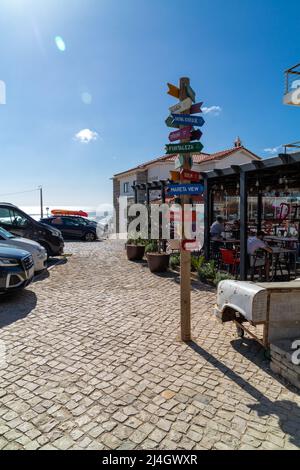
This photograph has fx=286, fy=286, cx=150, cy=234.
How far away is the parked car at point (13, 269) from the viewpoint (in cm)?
532

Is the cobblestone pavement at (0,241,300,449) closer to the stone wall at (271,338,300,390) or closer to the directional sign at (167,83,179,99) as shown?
the stone wall at (271,338,300,390)

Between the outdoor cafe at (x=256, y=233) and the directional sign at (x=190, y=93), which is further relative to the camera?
the outdoor cafe at (x=256, y=233)

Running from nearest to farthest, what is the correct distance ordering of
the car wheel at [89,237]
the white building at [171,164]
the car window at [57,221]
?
1. the car window at [57,221]
2. the car wheel at [89,237]
3. the white building at [171,164]

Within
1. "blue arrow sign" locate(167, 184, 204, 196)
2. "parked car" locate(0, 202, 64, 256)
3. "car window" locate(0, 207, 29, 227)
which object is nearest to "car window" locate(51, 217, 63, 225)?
"parked car" locate(0, 202, 64, 256)

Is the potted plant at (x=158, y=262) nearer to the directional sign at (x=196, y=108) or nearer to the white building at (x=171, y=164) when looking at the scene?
the directional sign at (x=196, y=108)

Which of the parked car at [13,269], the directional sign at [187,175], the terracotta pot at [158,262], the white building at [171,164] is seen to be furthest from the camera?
the white building at [171,164]

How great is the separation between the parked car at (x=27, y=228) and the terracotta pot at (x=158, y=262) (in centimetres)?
387

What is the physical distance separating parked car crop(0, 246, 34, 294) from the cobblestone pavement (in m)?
0.45

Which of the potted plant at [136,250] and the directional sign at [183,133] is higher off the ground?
the directional sign at [183,133]

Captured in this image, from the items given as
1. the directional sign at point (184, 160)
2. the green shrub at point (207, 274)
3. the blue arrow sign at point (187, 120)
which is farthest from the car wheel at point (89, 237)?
Result: the blue arrow sign at point (187, 120)

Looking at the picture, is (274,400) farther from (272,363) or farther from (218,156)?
(218,156)

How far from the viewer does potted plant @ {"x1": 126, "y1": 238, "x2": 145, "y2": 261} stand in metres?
9.97

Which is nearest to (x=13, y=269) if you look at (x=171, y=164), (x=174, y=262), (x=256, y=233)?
(x=174, y=262)

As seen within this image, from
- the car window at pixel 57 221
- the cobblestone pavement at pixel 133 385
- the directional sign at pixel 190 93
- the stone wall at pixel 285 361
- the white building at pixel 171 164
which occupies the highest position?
the white building at pixel 171 164
